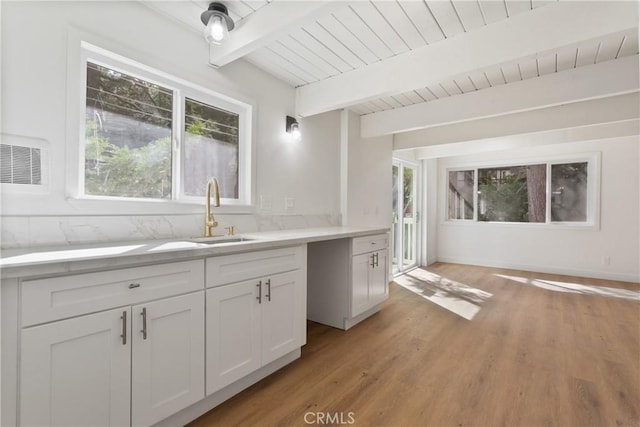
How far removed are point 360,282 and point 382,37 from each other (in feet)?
6.66

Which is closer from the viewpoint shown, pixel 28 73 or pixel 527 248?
pixel 28 73

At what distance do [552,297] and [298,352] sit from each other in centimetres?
350

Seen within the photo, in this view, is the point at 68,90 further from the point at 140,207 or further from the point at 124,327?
the point at 124,327

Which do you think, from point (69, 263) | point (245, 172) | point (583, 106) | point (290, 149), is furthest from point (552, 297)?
point (69, 263)

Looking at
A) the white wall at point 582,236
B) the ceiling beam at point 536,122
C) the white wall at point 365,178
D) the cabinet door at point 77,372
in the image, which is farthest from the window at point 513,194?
the cabinet door at point 77,372

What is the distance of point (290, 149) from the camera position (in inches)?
116

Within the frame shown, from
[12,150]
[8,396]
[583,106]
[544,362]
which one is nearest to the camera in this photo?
[8,396]

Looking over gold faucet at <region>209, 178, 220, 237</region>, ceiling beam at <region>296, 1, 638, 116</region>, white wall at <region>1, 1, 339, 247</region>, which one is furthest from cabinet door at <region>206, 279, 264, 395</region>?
ceiling beam at <region>296, 1, 638, 116</region>

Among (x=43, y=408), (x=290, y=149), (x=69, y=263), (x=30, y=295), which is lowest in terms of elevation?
(x=43, y=408)

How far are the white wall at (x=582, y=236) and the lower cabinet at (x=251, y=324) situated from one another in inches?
194

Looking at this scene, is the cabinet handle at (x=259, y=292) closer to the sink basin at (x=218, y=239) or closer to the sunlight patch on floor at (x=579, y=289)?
the sink basin at (x=218, y=239)

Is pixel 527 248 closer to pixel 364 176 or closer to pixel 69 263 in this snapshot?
pixel 364 176

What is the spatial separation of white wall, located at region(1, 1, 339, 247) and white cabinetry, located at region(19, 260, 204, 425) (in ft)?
1.81

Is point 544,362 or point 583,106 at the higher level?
point 583,106
